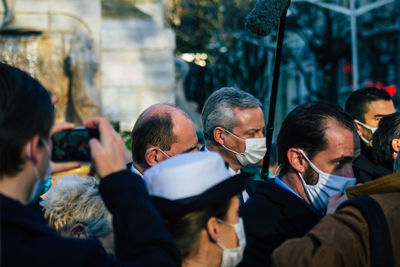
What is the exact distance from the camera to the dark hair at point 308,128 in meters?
3.51

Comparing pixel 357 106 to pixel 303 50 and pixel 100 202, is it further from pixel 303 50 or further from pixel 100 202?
pixel 303 50

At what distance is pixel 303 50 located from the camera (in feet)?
142

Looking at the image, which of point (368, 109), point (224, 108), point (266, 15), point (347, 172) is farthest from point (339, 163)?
point (368, 109)

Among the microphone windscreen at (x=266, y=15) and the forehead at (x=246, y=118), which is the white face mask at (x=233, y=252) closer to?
the microphone windscreen at (x=266, y=15)

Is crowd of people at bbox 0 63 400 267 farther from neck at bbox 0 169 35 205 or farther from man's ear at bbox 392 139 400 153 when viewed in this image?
man's ear at bbox 392 139 400 153

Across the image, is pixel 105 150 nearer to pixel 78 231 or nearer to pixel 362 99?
pixel 78 231

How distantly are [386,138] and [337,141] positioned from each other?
1.08 metres

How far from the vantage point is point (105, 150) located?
2.16 m

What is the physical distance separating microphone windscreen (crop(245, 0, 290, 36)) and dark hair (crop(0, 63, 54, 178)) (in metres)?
1.75

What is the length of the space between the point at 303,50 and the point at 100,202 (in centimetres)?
4122

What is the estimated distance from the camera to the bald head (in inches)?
161

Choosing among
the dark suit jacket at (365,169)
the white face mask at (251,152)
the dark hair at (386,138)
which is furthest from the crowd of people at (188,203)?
the dark suit jacket at (365,169)

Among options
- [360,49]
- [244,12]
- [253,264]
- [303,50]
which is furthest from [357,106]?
[303,50]

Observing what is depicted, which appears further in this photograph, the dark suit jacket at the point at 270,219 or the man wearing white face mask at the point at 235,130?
the man wearing white face mask at the point at 235,130
